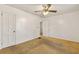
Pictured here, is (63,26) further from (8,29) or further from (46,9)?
(8,29)

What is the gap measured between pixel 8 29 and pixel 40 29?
0.48 metres

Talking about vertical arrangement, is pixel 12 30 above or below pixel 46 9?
below

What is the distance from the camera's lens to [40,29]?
1.98 metres

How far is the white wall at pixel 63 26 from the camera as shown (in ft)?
6.38

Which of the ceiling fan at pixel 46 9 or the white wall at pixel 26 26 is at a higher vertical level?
the ceiling fan at pixel 46 9

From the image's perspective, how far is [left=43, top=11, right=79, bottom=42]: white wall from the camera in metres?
1.94

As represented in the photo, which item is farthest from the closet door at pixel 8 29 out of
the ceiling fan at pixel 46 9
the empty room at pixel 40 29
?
the ceiling fan at pixel 46 9

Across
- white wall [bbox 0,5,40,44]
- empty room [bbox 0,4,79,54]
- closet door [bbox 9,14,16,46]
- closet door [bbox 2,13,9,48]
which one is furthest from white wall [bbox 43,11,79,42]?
closet door [bbox 2,13,9,48]

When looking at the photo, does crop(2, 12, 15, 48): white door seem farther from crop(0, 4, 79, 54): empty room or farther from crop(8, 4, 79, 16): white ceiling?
crop(8, 4, 79, 16): white ceiling

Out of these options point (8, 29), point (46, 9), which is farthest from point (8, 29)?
point (46, 9)

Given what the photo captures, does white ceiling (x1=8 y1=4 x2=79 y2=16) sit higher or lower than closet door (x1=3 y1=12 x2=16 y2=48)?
higher

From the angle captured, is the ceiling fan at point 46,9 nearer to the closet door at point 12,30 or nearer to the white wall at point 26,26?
the white wall at point 26,26

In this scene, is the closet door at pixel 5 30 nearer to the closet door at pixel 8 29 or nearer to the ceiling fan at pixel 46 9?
the closet door at pixel 8 29

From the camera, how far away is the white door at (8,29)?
193cm
